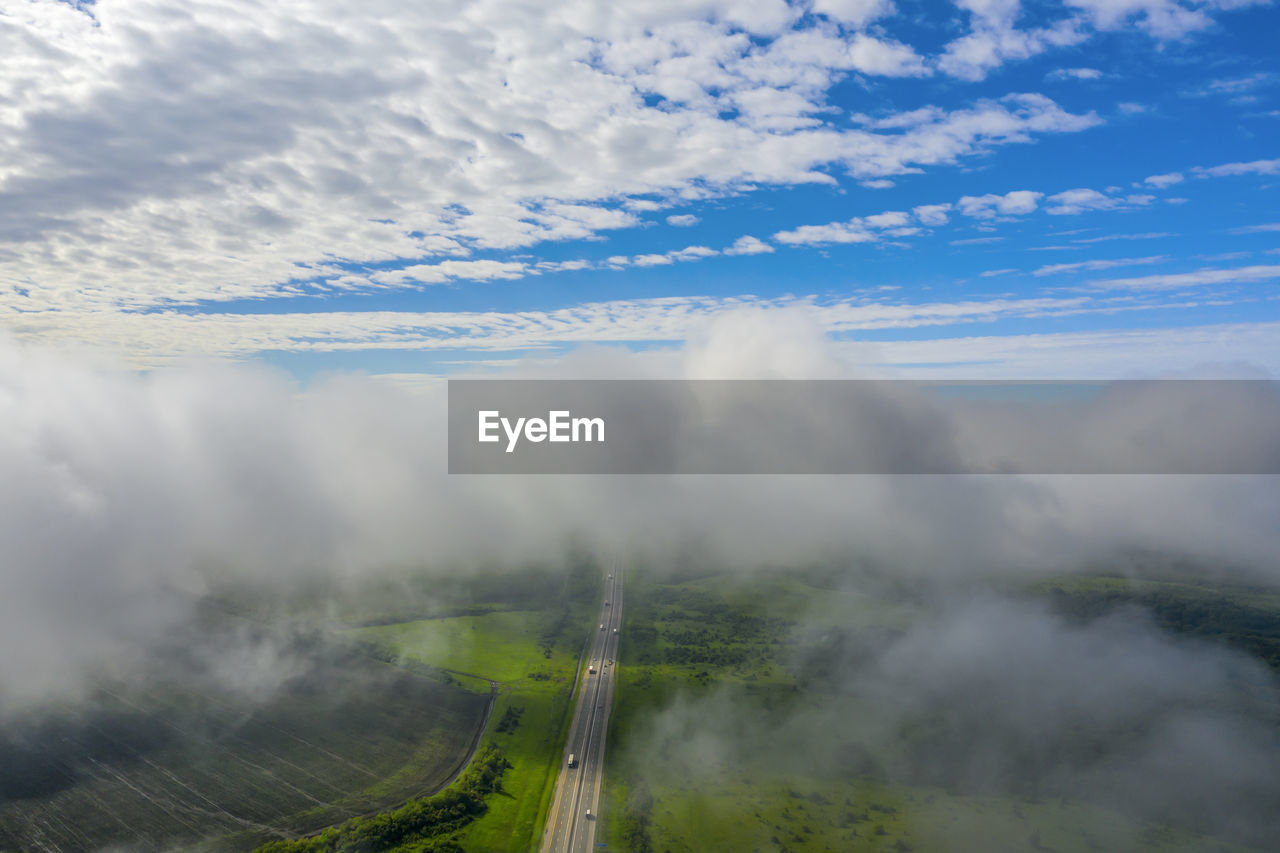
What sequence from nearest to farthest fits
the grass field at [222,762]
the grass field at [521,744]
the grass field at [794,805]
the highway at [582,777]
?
the grass field at [222,762] → the highway at [582,777] → the grass field at [794,805] → the grass field at [521,744]

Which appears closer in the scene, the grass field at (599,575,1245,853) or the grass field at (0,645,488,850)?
the grass field at (0,645,488,850)

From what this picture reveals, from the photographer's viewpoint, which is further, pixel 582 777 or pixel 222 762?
pixel 582 777

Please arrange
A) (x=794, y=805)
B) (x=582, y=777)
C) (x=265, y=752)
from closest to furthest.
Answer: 1. (x=794, y=805)
2. (x=265, y=752)
3. (x=582, y=777)

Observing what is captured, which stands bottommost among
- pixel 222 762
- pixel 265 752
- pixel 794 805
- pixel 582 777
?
pixel 582 777

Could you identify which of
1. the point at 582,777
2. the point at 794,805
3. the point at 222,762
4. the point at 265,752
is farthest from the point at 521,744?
the point at 794,805

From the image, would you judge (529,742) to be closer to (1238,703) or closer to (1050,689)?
(1050,689)

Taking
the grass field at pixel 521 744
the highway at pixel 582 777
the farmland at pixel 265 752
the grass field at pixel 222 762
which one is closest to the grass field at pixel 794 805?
the highway at pixel 582 777

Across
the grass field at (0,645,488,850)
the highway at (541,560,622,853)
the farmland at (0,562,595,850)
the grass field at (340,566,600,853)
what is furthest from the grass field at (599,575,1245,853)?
the grass field at (0,645,488,850)

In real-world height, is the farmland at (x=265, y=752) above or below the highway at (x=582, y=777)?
above

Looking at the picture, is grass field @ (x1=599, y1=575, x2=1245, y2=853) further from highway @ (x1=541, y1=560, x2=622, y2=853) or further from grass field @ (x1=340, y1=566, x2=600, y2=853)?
grass field @ (x1=340, y1=566, x2=600, y2=853)

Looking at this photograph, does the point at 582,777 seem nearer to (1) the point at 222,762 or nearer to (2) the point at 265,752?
(2) the point at 265,752

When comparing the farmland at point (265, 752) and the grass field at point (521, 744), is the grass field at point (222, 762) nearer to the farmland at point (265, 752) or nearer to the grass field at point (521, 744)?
the farmland at point (265, 752)
